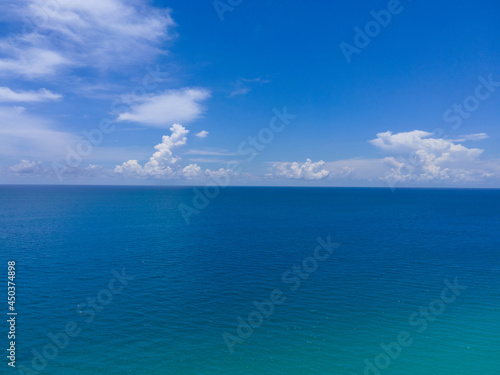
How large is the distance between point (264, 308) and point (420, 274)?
126ft

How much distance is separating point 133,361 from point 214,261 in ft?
123

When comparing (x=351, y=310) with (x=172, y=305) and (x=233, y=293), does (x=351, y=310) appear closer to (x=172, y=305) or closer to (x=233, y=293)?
(x=233, y=293)

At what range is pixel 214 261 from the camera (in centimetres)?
6988

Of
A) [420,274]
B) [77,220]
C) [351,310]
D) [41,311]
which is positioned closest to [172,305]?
[41,311]

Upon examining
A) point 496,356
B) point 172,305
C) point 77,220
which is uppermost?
point 77,220

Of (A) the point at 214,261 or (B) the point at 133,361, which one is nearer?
(B) the point at 133,361

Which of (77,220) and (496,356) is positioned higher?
(77,220)

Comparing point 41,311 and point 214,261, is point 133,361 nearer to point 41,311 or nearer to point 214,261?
point 41,311

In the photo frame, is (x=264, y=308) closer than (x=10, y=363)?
No

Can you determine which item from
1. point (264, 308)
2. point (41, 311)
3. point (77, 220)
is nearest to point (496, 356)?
point (264, 308)

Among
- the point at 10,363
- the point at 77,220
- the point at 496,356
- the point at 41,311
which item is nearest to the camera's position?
the point at 10,363

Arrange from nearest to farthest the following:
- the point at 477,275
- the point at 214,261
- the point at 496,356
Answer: the point at 496,356 → the point at 477,275 → the point at 214,261

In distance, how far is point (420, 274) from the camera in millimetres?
62719

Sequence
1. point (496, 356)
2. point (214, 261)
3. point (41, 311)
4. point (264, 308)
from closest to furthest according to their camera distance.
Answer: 1. point (496, 356)
2. point (41, 311)
3. point (264, 308)
4. point (214, 261)
